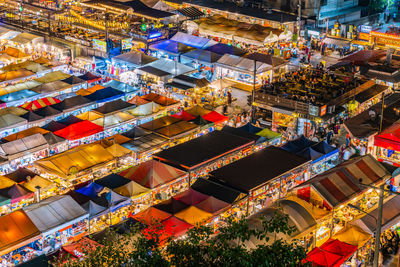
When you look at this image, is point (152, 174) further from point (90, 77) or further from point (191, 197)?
point (90, 77)

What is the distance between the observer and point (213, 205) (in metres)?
18.1

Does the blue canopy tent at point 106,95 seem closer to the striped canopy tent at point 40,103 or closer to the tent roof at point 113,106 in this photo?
the tent roof at point 113,106

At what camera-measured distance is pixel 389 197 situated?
758 inches

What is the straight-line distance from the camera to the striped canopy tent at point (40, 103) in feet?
85.9

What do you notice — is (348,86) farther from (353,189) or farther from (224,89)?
(353,189)

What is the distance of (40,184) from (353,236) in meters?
10.3

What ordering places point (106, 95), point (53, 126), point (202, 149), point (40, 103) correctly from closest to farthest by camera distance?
point (202, 149), point (53, 126), point (40, 103), point (106, 95)

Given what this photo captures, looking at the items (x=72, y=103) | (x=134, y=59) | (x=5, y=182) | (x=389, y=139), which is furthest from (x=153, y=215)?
(x=134, y=59)

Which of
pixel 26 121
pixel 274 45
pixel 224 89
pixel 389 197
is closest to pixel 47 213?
pixel 26 121

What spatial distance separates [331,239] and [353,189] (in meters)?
2.42

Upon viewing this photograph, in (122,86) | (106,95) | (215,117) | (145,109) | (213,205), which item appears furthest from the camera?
(122,86)

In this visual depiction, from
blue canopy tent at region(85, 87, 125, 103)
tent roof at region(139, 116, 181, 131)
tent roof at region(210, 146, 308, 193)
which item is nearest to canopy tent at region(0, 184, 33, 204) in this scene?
tent roof at region(210, 146, 308, 193)

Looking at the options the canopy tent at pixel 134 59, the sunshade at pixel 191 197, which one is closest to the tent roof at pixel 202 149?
the sunshade at pixel 191 197

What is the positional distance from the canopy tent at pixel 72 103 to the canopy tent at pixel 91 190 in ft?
24.5
